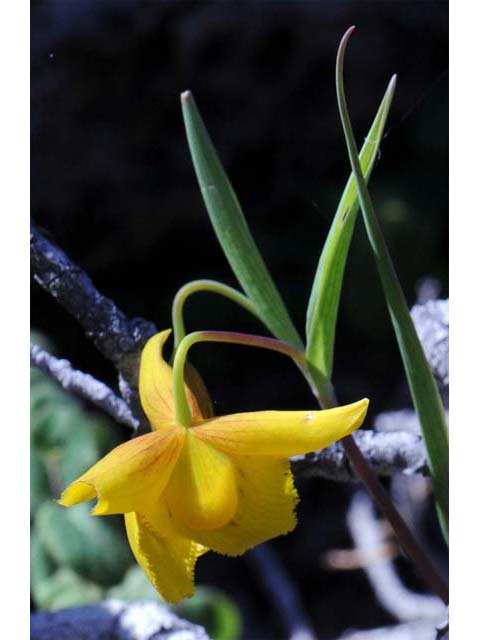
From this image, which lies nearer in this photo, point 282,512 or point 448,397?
point 282,512

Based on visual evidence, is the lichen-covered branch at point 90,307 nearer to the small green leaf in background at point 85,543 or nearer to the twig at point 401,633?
the small green leaf in background at point 85,543

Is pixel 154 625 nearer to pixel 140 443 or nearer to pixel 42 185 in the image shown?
pixel 140 443

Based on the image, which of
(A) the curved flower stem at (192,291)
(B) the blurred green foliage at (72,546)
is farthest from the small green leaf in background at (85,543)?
(A) the curved flower stem at (192,291)

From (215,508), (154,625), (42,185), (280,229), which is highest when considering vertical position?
(42,185)

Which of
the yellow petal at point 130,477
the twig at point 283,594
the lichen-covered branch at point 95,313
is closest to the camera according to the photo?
the yellow petal at point 130,477

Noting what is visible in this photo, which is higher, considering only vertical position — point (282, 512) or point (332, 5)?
point (332, 5)

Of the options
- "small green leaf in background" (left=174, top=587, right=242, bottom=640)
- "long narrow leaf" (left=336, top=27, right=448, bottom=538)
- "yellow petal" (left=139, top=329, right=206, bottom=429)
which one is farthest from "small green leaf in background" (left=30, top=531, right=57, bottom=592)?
"long narrow leaf" (left=336, top=27, right=448, bottom=538)

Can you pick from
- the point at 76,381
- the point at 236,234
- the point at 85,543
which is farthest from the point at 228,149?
the point at 85,543

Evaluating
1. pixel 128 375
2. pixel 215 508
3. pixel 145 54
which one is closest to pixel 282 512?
pixel 215 508
